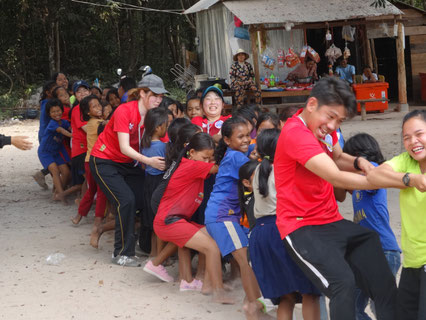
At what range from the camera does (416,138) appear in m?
3.35

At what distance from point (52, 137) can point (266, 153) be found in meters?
5.55

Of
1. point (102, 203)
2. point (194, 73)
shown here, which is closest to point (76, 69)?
point (194, 73)

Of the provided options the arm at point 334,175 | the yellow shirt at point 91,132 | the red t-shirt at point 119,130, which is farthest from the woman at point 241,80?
the arm at point 334,175

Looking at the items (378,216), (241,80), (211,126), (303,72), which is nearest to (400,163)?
(378,216)

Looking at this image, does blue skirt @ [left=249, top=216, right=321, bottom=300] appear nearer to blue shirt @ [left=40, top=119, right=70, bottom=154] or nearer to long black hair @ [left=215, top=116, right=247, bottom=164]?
long black hair @ [left=215, top=116, right=247, bottom=164]

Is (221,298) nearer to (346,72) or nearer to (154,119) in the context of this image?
(154,119)

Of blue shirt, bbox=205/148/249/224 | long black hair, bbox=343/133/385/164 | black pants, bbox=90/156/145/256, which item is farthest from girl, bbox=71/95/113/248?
long black hair, bbox=343/133/385/164

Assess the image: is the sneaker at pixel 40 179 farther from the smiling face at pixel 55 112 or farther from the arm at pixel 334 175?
the arm at pixel 334 175

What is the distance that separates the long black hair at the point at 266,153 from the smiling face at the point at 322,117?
0.63 m

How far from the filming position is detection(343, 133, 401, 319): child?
4047mm

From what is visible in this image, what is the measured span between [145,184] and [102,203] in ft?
3.09

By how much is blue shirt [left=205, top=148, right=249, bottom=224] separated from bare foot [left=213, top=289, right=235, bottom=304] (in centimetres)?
55

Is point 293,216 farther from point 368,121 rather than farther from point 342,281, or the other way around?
point 368,121

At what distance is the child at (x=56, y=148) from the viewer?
9.05 meters
